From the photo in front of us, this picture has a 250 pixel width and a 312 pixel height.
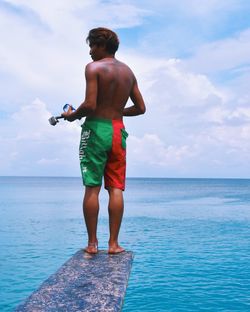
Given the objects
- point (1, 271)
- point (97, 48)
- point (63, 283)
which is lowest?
point (1, 271)

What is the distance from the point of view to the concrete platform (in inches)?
145

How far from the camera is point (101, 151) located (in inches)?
220

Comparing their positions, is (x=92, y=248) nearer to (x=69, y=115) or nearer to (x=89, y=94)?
(x=69, y=115)

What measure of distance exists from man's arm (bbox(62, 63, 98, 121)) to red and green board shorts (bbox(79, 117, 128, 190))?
202 mm

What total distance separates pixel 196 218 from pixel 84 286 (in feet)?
199

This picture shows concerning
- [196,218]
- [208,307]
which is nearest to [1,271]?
[208,307]

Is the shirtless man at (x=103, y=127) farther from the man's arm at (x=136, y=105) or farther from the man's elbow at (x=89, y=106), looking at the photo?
the man's arm at (x=136, y=105)

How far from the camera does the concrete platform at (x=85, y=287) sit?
3.68 meters

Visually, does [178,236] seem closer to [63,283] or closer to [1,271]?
[1,271]

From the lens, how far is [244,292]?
2508 centimetres

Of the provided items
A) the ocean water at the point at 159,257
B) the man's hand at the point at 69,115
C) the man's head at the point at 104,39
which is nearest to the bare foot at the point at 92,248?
the man's hand at the point at 69,115

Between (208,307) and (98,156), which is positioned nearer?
(98,156)

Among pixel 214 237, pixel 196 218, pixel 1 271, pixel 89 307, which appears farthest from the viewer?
pixel 196 218

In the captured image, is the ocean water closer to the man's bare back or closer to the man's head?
the man's bare back
